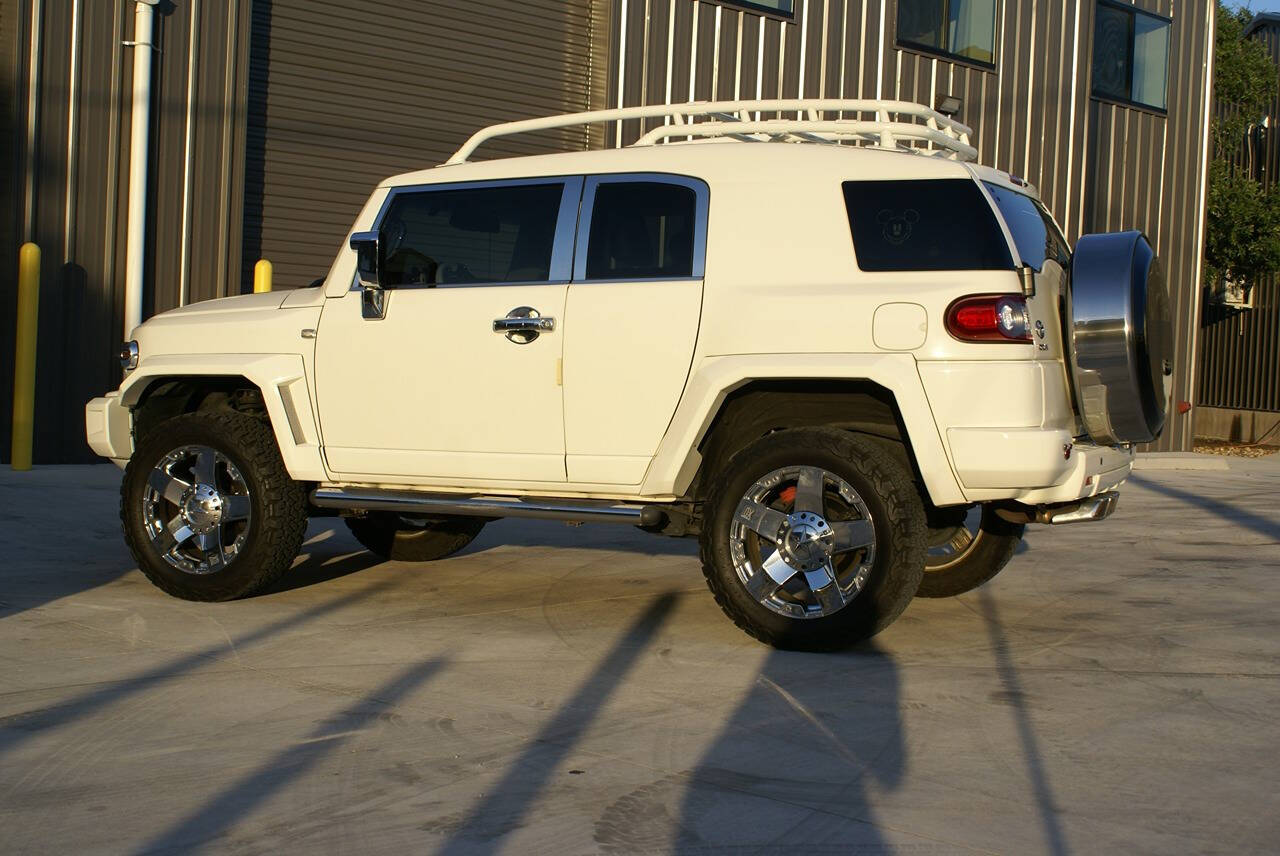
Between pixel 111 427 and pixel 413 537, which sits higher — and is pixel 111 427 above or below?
above

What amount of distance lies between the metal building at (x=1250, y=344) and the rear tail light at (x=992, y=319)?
859 inches

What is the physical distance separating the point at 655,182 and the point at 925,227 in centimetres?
121

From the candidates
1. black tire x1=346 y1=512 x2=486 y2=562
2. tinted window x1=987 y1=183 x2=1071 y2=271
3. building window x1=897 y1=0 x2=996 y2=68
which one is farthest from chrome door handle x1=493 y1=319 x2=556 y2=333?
building window x1=897 y1=0 x2=996 y2=68

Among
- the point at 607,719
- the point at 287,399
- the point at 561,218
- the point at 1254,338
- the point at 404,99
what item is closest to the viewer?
the point at 607,719

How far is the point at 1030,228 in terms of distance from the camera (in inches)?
233

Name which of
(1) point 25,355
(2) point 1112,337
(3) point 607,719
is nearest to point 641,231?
(2) point 1112,337

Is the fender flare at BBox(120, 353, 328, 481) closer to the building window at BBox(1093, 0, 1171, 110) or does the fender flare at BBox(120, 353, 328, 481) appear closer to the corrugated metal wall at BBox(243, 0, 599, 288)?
the corrugated metal wall at BBox(243, 0, 599, 288)

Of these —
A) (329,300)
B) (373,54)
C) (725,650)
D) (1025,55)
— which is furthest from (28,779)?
(1025,55)

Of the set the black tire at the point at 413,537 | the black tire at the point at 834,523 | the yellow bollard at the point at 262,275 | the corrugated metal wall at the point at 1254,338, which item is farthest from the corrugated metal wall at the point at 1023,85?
the black tire at the point at 834,523

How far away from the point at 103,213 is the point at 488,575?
6.36 metres

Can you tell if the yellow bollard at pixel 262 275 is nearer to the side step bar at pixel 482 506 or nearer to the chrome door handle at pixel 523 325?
the side step bar at pixel 482 506

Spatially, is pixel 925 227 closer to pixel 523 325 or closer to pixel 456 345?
pixel 523 325

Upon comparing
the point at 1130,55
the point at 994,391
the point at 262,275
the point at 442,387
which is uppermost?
the point at 1130,55

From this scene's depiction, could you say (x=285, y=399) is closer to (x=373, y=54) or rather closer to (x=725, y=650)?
(x=725, y=650)
